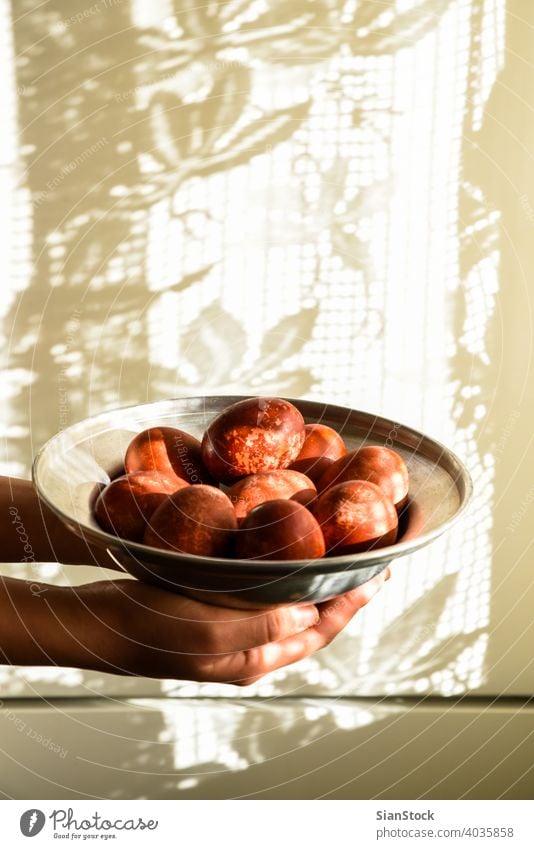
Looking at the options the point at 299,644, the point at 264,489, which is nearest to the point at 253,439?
the point at 264,489

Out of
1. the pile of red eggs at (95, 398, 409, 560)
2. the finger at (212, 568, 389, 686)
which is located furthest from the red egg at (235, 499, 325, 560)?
the finger at (212, 568, 389, 686)

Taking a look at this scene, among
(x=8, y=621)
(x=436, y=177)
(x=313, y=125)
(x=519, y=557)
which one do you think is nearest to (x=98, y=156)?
(x=313, y=125)

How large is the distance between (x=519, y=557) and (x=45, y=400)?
50 centimetres

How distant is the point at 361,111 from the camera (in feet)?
2.67

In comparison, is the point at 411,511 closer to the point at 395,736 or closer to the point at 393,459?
the point at 393,459

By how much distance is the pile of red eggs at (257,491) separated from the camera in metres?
0.35

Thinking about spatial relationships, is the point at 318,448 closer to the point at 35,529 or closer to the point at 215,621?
the point at 215,621

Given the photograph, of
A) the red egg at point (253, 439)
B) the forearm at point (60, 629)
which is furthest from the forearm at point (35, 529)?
the red egg at point (253, 439)

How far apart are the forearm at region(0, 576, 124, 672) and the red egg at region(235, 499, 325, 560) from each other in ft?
0.48

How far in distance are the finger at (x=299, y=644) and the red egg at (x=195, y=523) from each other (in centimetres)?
11

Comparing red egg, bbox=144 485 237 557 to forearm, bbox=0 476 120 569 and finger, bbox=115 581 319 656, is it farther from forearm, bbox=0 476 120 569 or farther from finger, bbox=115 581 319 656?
forearm, bbox=0 476 120 569

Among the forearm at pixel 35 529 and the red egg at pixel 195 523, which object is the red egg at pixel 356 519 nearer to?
the red egg at pixel 195 523

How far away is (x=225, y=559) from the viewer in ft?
1.01

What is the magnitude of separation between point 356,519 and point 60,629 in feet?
0.66
